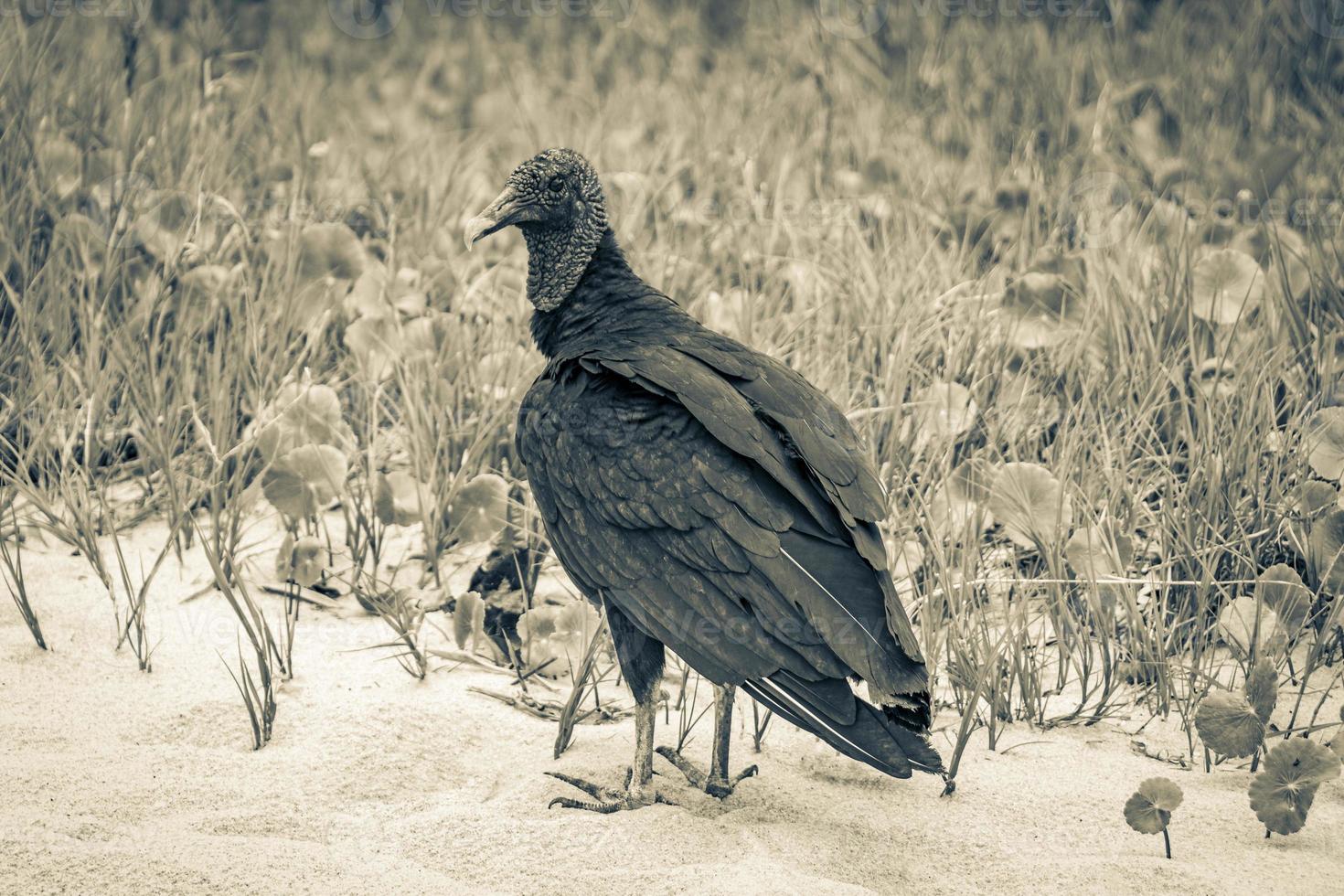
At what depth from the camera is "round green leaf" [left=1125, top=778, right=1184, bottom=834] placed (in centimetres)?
203

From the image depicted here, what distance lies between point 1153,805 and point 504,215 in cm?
176

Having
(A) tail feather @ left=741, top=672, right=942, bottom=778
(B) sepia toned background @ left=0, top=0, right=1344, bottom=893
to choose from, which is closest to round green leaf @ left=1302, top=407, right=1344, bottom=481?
(B) sepia toned background @ left=0, top=0, right=1344, bottom=893

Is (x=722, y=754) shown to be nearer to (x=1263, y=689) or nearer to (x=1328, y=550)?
(x=1263, y=689)

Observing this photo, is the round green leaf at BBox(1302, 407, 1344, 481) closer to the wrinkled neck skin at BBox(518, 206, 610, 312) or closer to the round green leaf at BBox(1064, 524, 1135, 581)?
the round green leaf at BBox(1064, 524, 1135, 581)

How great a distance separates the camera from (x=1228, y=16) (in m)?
6.72

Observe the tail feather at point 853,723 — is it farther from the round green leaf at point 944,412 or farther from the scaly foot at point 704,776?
the round green leaf at point 944,412

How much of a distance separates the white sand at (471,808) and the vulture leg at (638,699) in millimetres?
59

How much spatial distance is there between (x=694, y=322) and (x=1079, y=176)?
2832mm

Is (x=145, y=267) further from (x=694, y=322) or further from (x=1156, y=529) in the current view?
(x=1156, y=529)

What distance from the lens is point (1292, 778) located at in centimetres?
208

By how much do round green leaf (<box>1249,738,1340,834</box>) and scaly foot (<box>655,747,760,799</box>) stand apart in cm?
92

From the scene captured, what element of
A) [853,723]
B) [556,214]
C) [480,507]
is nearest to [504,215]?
[556,214]

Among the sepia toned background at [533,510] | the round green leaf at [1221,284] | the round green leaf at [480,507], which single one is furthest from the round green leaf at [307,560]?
the round green leaf at [1221,284]

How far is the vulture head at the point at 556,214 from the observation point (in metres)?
2.73
